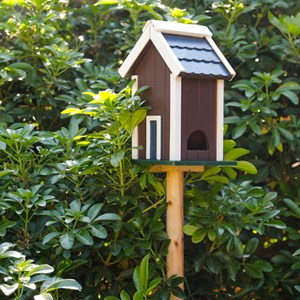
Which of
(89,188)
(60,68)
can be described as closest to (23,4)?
(60,68)

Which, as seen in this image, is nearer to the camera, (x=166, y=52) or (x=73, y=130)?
(x=166, y=52)

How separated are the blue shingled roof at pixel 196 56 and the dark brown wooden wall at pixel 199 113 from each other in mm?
43

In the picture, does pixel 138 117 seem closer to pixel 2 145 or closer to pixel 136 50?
pixel 136 50

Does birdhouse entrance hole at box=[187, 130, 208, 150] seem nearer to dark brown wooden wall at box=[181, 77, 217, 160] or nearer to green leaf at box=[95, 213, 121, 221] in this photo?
dark brown wooden wall at box=[181, 77, 217, 160]

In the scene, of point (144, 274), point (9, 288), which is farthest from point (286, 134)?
point (9, 288)

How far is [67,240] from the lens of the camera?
2338mm

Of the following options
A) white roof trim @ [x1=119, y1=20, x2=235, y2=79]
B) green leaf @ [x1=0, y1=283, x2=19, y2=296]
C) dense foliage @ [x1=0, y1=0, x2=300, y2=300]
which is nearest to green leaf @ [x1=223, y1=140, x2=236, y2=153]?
dense foliage @ [x1=0, y1=0, x2=300, y2=300]

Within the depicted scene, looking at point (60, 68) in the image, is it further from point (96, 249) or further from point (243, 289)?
point (243, 289)

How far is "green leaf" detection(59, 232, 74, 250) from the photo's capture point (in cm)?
231

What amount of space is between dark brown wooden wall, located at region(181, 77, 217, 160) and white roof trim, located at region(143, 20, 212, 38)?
20 centimetres

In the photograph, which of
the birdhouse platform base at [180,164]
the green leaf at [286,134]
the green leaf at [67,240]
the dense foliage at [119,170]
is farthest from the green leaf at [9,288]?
the green leaf at [286,134]

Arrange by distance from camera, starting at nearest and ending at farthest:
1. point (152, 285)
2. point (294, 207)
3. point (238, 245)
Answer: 1. point (152, 285)
2. point (238, 245)
3. point (294, 207)

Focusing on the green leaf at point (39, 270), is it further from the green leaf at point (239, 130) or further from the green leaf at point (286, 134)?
the green leaf at point (286, 134)

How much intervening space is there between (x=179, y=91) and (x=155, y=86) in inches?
5.2
